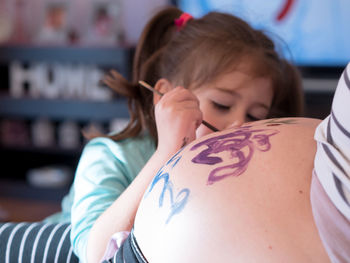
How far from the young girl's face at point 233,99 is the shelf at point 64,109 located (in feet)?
5.04

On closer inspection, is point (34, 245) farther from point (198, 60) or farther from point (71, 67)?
point (71, 67)

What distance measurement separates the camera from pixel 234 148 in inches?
22.7

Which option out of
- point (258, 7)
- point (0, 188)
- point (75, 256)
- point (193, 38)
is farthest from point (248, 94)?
point (0, 188)

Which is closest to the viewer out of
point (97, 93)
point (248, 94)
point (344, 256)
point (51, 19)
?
point (344, 256)

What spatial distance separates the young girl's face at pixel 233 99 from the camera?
1043 millimetres

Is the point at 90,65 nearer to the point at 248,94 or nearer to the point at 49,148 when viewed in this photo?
the point at 49,148

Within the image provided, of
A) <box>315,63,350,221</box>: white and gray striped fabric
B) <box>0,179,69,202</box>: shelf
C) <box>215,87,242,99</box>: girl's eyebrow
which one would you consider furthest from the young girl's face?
<box>0,179,69,202</box>: shelf

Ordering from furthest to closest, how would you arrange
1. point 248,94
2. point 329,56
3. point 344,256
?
point 329,56
point 248,94
point 344,256

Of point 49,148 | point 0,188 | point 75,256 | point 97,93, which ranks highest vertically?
point 75,256

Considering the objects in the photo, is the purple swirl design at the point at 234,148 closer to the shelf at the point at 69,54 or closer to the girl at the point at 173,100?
the girl at the point at 173,100

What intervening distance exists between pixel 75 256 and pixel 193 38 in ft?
1.97

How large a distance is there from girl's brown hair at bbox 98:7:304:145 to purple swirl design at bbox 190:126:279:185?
52 cm

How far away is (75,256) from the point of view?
0.93 metres

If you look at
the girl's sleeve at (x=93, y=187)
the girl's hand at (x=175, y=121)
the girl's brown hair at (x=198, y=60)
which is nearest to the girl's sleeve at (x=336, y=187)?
the girl's hand at (x=175, y=121)
